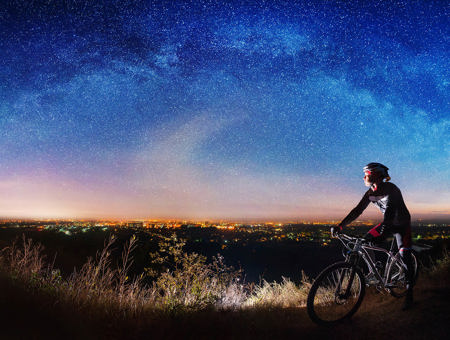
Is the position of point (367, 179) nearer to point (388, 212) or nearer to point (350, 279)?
point (388, 212)

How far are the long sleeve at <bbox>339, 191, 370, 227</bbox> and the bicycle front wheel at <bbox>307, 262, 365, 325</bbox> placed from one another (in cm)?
84

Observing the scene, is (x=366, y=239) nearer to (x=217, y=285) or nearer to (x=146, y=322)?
(x=217, y=285)

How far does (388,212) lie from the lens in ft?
15.9

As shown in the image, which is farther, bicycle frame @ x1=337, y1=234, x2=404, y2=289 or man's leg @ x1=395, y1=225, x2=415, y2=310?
man's leg @ x1=395, y1=225, x2=415, y2=310

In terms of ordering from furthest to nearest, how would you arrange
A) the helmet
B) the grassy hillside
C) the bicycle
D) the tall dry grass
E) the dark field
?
the dark field
the helmet
the tall dry grass
the bicycle
the grassy hillside

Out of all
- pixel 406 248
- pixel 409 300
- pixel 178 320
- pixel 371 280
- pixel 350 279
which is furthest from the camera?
pixel 406 248

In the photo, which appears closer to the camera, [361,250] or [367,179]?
[361,250]

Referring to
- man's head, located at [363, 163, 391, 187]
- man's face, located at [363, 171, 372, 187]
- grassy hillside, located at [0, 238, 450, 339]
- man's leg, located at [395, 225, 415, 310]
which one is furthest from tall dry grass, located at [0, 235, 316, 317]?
man's head, located at [363, 163, 391, 187]

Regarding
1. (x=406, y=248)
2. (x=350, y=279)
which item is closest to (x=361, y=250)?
(x=350, y=279)

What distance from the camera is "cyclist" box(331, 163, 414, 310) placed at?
4.80 m

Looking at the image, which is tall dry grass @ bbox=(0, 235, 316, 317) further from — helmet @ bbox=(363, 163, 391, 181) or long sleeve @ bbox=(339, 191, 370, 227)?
helmet @ bbox=(363, 163, 391, 181)

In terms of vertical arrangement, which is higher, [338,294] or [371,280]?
[371,280]

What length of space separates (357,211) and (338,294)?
5.17 ft

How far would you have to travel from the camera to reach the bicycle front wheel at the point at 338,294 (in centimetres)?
420
